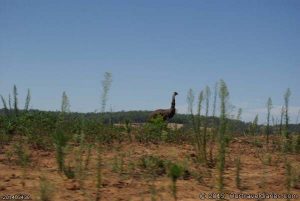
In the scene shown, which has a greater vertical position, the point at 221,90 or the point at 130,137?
the point at 221,90

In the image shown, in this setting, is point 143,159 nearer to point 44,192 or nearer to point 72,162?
point 72,162

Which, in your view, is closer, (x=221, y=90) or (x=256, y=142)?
(x=221, y=90)

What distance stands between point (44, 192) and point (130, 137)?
492 cm

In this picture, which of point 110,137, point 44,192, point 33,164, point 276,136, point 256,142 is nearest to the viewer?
point 44,192

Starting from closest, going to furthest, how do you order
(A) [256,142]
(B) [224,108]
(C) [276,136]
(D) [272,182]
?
(B) [224,108]
(D) [272,182]
(A) [256,142]
(C) [276,136]

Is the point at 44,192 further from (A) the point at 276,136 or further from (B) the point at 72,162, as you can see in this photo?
(A) the point at 276,136

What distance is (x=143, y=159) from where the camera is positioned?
269 inches

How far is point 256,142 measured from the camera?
1012cm

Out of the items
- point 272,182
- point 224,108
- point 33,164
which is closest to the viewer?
point 224,108

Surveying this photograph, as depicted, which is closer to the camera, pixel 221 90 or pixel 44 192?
pixel 44 192

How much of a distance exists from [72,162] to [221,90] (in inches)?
101

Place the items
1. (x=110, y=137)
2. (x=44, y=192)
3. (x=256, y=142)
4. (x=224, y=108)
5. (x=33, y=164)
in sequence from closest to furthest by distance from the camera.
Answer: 1. (x=44, y=192)
2. (x=224, y=108)
3. (x=33, y=164)
4. (x=110, y=137)
5. (x=256, y=142)

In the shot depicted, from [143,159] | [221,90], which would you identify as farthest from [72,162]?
[221,90]

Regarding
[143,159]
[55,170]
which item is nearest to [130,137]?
[143,159]
